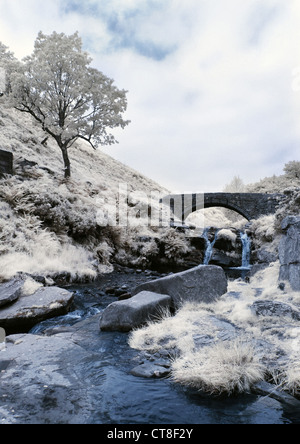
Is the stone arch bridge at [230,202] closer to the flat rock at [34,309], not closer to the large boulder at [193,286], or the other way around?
the large boulder at [193,286]

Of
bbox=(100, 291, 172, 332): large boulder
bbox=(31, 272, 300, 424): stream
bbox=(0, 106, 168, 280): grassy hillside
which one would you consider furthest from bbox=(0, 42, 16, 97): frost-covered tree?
bbox=(31, 272, 300, 424): stream

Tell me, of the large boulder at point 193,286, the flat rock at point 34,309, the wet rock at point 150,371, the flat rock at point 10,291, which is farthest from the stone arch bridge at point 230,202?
the wet rock at point 150,371

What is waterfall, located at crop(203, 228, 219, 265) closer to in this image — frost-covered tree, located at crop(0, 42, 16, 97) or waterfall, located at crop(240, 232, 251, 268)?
waterfall, located at crop(240, 232, 251, 268)

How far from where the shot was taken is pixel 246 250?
15.2m

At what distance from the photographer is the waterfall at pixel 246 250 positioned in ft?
48.5

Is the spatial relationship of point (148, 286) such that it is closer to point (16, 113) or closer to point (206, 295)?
point (206, 295)

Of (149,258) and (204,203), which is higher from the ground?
(204,203)

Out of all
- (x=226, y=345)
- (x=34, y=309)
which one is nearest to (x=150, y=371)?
(x=226, y=345)

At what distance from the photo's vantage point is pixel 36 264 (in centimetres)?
796

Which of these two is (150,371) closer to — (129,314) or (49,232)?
(129,314)

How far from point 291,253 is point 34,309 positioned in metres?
5.52

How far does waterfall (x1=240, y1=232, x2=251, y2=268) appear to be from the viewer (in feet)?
48.5

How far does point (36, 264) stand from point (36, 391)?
580cm

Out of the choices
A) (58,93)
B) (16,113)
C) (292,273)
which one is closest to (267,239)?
(292,273)
